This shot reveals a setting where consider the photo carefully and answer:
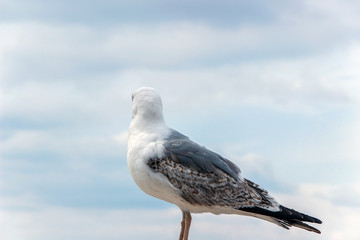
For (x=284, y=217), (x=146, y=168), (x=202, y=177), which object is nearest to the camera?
(x=146, y=168)

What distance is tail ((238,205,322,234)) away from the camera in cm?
1853

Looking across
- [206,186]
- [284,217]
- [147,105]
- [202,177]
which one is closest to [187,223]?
[206,186]

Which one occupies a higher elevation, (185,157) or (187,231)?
(185,157)

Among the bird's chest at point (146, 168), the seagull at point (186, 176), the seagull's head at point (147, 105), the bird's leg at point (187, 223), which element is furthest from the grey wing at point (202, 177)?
the seagull's head at point (147, 105)

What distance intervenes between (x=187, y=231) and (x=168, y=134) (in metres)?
2.32

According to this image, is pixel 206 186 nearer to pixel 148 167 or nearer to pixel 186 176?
pixel 186 176

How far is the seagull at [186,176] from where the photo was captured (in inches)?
712

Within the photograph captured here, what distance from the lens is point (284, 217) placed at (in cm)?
1861

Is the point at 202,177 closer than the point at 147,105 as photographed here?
Yes

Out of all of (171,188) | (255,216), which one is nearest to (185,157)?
(171,188)

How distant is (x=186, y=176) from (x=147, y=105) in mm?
2025

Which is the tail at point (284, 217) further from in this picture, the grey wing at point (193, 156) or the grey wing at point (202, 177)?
the grey wing at point (193, 156)

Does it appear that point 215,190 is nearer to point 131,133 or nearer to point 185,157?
point 185,157

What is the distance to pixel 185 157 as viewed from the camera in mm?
18203
